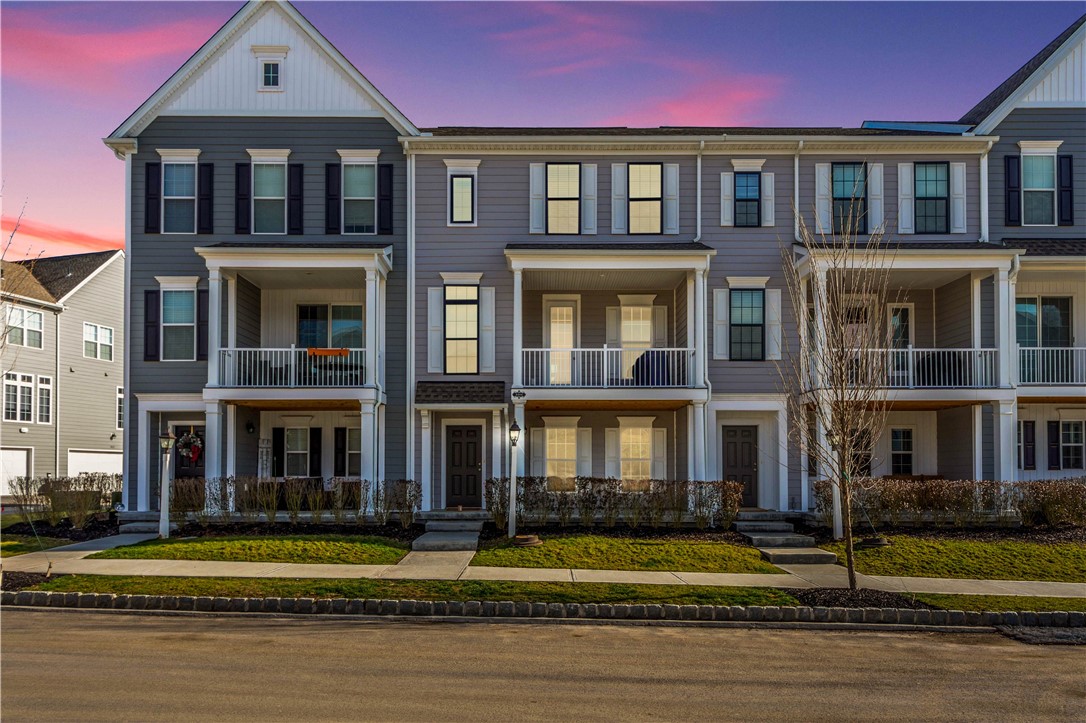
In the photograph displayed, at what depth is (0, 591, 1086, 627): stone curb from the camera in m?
11.9

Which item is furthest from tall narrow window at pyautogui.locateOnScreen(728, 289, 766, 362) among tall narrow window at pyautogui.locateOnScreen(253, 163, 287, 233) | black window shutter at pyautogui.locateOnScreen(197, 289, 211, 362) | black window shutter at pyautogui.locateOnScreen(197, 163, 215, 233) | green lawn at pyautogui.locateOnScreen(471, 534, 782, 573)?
black window shutter at pyautogui.locateOnScreen(197, 163, 215, 233)

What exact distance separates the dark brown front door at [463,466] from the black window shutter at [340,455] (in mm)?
3031

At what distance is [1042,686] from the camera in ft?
29.1

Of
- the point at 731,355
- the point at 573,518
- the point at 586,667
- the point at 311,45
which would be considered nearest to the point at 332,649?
the point at 586,667

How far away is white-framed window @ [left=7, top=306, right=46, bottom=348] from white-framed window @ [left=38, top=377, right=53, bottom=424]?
4.68 feet

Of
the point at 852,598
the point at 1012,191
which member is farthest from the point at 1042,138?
the point at 852,598

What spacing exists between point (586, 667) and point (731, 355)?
527 inches

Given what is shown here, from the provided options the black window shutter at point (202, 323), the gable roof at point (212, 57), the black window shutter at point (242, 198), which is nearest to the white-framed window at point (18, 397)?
the black window shutter at point (202, 323)

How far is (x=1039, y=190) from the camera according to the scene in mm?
22078

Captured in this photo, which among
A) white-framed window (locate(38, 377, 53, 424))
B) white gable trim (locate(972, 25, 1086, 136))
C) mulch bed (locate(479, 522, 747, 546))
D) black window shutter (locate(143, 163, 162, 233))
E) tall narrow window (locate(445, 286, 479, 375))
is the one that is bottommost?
mulch bed (locate(479, 522, 747, 546))

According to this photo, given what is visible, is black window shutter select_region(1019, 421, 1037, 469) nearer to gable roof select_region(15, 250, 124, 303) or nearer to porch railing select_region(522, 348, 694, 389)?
porch railing select_region(522, 348, 694, 389)

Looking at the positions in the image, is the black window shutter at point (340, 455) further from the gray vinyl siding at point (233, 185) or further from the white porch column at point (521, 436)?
the white porch column at point (521, 436)

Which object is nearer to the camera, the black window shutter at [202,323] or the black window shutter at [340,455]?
the black window shutter at [202,323]

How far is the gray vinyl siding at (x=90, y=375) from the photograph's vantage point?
34250mm
